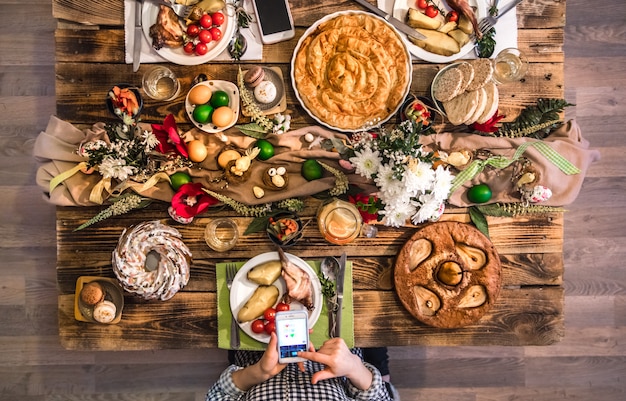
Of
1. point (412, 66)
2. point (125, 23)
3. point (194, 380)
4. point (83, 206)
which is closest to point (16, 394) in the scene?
point (194, 380)

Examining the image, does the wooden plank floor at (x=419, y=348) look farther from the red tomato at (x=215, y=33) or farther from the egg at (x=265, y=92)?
the egg at (x=265, y=92)

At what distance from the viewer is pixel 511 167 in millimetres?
1812

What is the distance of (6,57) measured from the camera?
100.0 inches

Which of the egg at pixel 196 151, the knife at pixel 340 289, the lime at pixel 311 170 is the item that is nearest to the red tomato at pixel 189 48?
the egg at pixel 196 151

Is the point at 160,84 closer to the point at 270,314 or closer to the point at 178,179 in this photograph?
the point at 178,179

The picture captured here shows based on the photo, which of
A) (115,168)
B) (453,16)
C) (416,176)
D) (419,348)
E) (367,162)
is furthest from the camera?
(419,348)

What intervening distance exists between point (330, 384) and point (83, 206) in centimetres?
117

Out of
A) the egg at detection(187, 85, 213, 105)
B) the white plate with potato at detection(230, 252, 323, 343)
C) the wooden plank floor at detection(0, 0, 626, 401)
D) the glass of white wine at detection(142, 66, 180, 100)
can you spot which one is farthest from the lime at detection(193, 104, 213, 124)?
the wooden plank floor at detection(0, 0, 626, 401)

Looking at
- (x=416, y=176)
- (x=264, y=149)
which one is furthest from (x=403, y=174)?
(x=264, y=149)

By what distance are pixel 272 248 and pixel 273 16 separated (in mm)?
896

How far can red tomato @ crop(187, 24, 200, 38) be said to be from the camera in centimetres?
177

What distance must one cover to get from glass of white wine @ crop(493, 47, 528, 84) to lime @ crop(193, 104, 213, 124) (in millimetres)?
1096

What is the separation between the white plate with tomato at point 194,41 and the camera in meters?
1.79

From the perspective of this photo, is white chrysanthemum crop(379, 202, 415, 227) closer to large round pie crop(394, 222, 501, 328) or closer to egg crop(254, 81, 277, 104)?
large round pie crop(394, 222, 501, 328)
